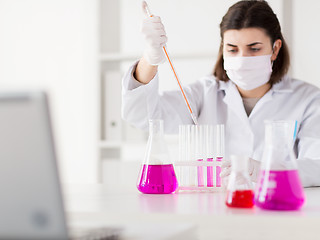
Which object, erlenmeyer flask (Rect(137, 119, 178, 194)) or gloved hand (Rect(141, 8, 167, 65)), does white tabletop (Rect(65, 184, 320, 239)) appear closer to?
erlenmeyer flask (Rect(137, 119, 178, 194))

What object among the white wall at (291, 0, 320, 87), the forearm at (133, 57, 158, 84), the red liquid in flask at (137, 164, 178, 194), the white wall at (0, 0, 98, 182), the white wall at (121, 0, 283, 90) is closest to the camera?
the red liquid in flask at (137, 164, 178, 194)

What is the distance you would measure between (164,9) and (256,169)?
2012mm

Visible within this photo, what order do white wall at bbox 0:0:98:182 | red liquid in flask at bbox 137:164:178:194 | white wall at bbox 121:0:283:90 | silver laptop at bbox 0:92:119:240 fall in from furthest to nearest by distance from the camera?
white wall at bbox 0:0:98:182 → white wall at bbox 121:0:283:90 → red liquid in flask at bbox 137:164:178:194 → silver laptop at bbox 0:92:119:240

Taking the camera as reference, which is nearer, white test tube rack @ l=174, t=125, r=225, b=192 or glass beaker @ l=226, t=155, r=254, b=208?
glass beaker @ l=226, t=155, r=254, b=208

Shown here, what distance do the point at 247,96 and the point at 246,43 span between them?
0.87 feet

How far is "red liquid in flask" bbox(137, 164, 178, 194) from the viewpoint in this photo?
136 centimetres

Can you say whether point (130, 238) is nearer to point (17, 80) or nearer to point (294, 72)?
point (294, 72)

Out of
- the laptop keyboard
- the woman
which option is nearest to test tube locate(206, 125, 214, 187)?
the woman

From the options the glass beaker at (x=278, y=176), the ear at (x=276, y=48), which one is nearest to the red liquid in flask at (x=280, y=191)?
the glass beaker at (x=278, y=176)

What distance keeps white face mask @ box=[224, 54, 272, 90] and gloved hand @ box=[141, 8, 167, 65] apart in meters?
0.44

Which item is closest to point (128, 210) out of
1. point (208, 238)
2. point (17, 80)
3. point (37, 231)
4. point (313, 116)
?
point (208, 238)

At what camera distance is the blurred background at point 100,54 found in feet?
10.2

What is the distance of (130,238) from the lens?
77 centimetres

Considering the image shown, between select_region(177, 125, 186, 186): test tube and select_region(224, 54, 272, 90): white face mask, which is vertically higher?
select_region(224, 54, 272, 90): white face mask
